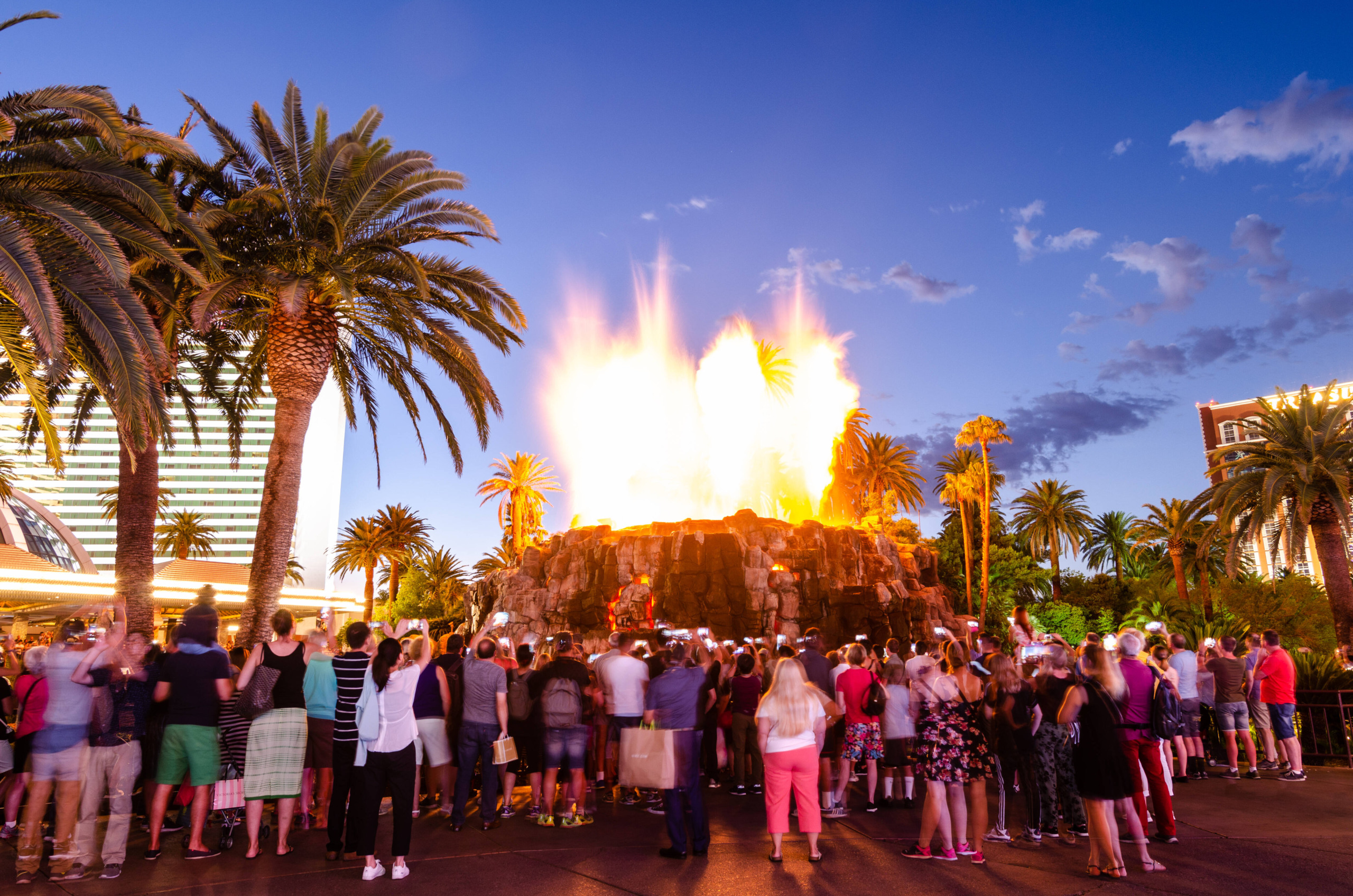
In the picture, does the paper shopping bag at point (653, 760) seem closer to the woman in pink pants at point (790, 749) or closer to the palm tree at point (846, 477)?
the woman in pink pants at point (790, 749)

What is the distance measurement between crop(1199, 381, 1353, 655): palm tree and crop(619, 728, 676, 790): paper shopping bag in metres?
23.5

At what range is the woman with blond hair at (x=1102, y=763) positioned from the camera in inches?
267

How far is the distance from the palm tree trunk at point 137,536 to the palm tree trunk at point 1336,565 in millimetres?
28585

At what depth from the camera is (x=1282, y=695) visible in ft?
37.2

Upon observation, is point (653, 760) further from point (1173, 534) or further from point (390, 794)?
point (1173, 534)

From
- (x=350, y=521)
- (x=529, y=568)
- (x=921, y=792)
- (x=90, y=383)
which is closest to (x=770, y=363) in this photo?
(x=529, y=568)

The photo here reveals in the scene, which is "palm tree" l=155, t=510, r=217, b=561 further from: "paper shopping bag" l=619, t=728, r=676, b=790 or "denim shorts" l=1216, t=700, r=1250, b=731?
"denim shorts" l=1216, t=700, r=1250, b=731

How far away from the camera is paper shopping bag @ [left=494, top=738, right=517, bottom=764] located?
847 cm

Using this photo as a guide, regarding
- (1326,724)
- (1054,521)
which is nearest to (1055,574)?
(1054,521)

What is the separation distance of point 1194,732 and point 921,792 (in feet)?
13.7

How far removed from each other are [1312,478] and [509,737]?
998 inches

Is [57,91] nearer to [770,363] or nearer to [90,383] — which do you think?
[90,383]

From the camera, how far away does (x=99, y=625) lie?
314 inches

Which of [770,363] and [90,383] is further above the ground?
[770,363]
